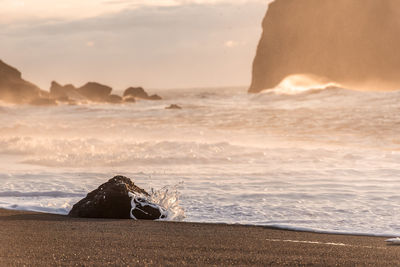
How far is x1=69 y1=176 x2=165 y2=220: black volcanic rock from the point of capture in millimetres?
6035

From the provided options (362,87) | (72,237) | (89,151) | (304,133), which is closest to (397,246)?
(72,237)

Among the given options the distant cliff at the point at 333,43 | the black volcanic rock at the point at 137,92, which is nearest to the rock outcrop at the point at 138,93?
the black volcanic rock at the point at 137,92

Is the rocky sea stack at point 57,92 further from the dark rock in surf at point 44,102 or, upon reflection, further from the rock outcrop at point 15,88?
the dark rock in surf at point 44,102

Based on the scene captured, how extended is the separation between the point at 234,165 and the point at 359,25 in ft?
223

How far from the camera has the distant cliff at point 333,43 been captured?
72.6 metres

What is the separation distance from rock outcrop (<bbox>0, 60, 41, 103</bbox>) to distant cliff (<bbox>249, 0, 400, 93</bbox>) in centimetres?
3213

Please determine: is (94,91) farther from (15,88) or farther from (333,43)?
(333,43)

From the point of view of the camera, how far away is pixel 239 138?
17.7 m

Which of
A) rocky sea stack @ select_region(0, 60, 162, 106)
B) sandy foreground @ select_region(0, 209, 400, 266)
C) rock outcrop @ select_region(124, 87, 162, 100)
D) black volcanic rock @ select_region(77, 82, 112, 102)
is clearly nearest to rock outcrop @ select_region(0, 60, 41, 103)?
rocky sea stack @ select_region(0, 60, 162, 106)

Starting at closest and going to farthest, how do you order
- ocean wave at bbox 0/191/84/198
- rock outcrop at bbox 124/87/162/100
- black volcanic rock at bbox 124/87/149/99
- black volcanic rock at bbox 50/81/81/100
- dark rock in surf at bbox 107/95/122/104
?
ocean wave at bbox 0/191/84/198, dark rock in surf at bbox 107/95/122/104, black volcanic rock at bbox 50/81/81/100, rock outcrop at bbox 124/87/162/100, black volcanic rock at bbox 124/87/149/99

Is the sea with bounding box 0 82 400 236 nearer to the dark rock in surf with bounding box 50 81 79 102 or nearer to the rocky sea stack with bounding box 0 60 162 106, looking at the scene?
the rocky sea stack with bounding box 0 60 162 106

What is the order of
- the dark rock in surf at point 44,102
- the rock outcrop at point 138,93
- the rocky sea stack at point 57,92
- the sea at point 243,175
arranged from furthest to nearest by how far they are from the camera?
the rock outcrop at point 138,93
the rocky sea stack at point 57,92
the dark rock in surf at point 44,102
the sea at point 243,175

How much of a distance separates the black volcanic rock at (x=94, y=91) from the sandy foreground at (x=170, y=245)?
69341 millimetres

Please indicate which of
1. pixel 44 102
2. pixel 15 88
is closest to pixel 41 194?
pixel 44 102
